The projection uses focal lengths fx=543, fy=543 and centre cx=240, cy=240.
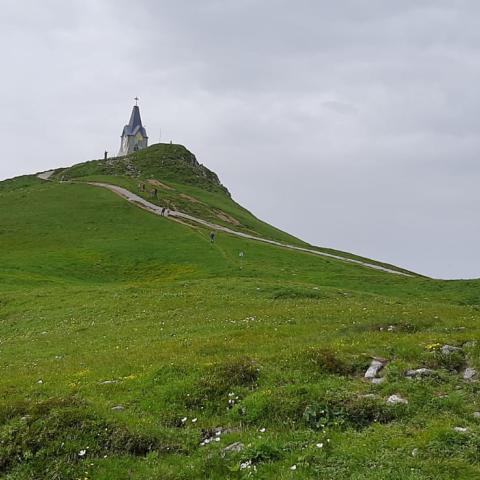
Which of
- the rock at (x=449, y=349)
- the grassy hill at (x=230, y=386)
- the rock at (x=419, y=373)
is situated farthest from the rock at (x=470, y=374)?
the rock at (x=449, y=349)

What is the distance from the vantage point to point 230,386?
55.9 feet

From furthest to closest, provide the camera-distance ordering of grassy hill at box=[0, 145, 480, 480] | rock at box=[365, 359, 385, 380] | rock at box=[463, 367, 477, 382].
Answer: rock at box=[365, 359, 385, 380] < rock at box=[463, 367, 477, 382] < grassy hill at box=[0, 145, 480, 480]

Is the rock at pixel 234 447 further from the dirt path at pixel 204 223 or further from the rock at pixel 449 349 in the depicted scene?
the dirt path at pixel 204 223

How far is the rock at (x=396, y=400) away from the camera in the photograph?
1499cm

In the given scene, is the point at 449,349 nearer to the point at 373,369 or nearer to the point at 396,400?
the point at 373,369

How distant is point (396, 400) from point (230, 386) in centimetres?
503

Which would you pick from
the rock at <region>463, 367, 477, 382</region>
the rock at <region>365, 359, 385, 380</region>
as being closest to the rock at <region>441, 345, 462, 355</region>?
the rock at <region>463, 367, 477, 382</region>

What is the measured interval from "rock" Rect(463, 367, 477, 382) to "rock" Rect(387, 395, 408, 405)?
116 inches

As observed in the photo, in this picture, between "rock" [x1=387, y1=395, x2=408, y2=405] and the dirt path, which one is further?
the dirt path

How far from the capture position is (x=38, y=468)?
42.8 feet

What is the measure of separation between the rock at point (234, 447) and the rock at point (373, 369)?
554cm

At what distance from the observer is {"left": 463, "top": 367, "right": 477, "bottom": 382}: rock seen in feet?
55.4

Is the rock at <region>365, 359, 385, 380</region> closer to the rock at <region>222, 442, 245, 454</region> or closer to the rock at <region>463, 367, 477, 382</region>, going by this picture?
the rock at <region>463, 367, 477, 382</region>

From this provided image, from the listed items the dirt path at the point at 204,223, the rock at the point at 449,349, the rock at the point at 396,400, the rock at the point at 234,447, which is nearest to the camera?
the rock at the point at 234,447
